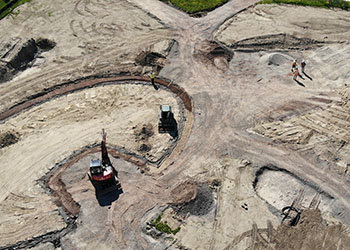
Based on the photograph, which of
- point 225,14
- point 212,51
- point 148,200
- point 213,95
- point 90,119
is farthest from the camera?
point 225,14

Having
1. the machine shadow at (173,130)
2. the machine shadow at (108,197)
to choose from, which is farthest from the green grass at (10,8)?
the machine shadow at (108,197)

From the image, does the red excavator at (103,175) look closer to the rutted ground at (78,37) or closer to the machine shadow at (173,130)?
the machine shadow at (173,130)

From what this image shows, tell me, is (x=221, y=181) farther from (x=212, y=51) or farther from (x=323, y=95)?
(x=212, y=51)

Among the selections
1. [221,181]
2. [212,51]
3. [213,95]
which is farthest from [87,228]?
[212,51]

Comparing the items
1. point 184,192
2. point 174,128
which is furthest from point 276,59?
point 184,192

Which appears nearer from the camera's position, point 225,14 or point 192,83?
point 192,83

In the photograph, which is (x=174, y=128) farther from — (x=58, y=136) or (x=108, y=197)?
(x=58, y=136)
